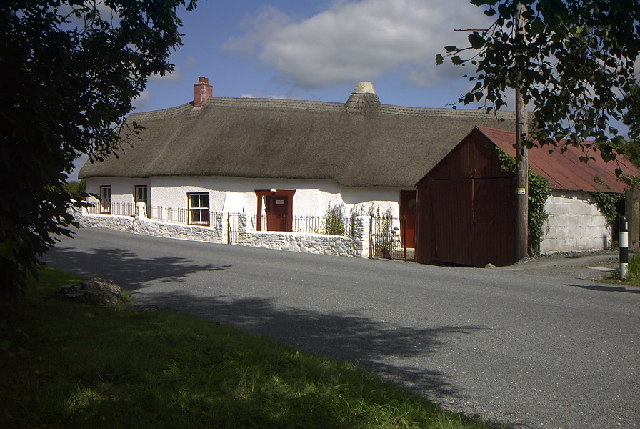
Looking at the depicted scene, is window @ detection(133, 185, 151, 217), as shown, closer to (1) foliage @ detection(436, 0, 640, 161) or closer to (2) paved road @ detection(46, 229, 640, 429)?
(2) paved road @ detection(46, 229, 640, 429)

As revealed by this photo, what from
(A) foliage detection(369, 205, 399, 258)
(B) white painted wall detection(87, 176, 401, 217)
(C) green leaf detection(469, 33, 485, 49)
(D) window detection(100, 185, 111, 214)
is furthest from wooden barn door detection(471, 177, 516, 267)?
(D) window detection(100, 185, 111, 214)

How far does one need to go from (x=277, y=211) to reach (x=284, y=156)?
230 cm

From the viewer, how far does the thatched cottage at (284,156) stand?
26.2 metres

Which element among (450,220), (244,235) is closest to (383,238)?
(450,220)

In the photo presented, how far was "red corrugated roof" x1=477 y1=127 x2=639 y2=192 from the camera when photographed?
61.1 feet

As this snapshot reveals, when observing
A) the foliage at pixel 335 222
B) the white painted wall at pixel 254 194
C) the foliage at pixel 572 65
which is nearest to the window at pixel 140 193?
the white painted wall at pixel 254 194

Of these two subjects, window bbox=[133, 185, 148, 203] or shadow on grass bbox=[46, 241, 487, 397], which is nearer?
shadow on grass bbox=[46, 241, 487, 397]

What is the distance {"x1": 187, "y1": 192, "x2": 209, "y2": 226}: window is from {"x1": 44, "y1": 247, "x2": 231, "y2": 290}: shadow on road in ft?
33.6

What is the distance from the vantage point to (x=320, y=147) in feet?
89.1

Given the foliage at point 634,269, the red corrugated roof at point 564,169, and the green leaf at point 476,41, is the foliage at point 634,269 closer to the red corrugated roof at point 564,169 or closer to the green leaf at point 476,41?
the red corrugated roof at point 564,169

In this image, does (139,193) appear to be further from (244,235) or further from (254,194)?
(244,235)

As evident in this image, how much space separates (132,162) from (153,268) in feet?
57.7

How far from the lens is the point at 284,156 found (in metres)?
27.1

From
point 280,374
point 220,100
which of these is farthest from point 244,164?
point 280,374
